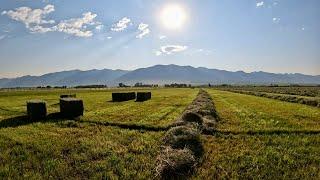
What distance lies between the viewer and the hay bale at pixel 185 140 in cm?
1512

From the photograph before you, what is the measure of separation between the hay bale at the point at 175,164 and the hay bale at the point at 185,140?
1.05 metres

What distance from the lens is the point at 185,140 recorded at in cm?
1585

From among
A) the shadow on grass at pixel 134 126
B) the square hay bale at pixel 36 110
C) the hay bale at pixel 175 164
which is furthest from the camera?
the square hay bale at pixel 36 110

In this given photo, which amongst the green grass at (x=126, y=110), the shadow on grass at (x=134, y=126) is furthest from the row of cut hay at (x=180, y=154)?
the green grass at (x=126, y=110)

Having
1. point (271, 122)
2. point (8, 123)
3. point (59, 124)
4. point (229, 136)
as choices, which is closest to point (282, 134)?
point (229, 136)

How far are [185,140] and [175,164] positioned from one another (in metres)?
3.47

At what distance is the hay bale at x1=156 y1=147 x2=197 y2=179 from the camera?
39.4 feet

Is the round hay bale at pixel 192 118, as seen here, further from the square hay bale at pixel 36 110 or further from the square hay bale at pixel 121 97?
the square hay bale at pixel 121 97

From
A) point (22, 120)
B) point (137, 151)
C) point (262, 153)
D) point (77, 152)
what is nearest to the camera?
point (262, 153)

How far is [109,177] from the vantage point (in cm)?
1186

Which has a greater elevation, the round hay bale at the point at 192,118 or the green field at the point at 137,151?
the round hay bale at the point at 192,118

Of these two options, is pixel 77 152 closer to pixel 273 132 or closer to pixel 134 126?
pixel 134 126

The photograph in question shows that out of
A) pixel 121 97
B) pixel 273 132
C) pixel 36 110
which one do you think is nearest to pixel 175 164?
pixel 273 132

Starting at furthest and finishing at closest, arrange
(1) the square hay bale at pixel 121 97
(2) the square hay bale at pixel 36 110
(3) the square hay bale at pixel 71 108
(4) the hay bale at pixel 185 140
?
(1) the square hay bale at pixel 121 97 → (3) the square hay bale at pixel 71 108 → (2) the square hay bale at pixel 36 110 → (4) the hay bale at pixel 185 140
